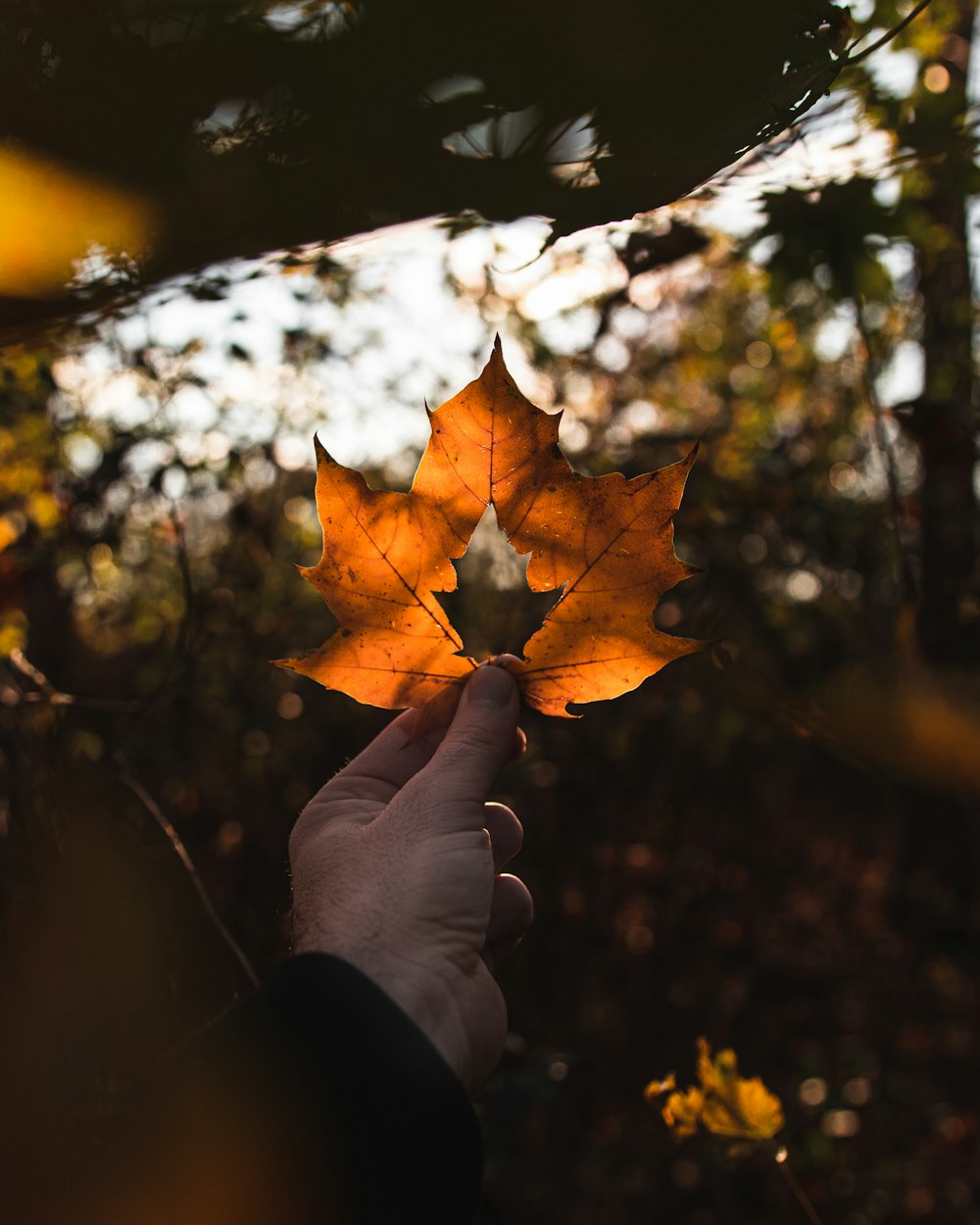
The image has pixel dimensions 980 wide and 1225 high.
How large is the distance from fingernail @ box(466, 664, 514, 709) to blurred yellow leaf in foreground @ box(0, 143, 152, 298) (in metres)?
0.63

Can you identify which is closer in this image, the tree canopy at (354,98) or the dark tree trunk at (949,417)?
the tree canopy at (354,98)

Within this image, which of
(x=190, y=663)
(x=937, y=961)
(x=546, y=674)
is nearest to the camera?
(x=546, y=674)

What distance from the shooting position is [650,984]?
4223 mm

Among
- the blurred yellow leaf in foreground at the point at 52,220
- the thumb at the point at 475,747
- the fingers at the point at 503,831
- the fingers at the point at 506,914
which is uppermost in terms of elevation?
the blurred yellow leaf in foreground at the point at 52,220

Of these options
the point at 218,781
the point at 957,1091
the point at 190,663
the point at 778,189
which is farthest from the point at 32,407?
the point at 957,1091

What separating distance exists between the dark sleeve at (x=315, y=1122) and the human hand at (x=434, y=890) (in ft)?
0.21

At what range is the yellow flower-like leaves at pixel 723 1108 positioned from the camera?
1544 millimetres

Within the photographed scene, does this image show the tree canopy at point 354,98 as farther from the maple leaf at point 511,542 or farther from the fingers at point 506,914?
the fingers at point 506,914

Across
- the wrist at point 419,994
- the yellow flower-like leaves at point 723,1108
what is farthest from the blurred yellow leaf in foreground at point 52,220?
the yellow flower-like leaves at point 723,1108

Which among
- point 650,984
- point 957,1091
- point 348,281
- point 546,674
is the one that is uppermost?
point 348,281

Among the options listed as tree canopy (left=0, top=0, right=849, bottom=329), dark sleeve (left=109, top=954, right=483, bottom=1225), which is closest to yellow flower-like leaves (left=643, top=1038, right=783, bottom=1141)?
dark sleeve (left=109, top=954, right=483, bottom=1225)

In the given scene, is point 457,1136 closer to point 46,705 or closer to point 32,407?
point 46,705

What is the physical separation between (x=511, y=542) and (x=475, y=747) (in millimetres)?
284

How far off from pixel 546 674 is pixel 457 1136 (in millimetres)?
536
